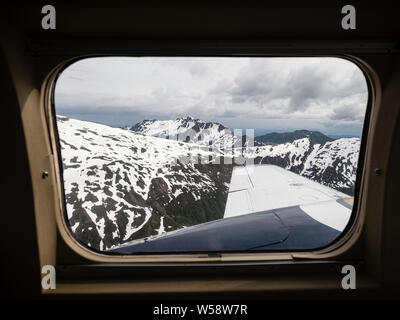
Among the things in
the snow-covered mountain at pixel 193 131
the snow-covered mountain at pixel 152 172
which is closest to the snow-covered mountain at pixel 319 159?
the snow-covered mountain at pixel 152 172

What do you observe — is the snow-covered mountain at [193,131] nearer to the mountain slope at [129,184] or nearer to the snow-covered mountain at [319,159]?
the mountain slope at [129,184]

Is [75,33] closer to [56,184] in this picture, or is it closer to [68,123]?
[68,123]

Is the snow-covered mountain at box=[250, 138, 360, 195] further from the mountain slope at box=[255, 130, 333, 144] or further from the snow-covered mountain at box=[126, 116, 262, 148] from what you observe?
the snow-covered mountain at box=[126, 116, 262, 148]

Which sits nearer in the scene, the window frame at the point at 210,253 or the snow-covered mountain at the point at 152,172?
the window frame at the point at 210,253

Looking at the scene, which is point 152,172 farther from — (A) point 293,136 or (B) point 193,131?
(A) point 293,136

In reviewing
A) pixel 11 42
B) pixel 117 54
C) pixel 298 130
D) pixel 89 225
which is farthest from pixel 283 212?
pixel 11 42

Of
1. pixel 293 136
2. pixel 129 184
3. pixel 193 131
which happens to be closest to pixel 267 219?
pixel 293 136

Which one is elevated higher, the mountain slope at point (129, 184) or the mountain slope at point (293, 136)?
the mountain slope at point (293, 136)

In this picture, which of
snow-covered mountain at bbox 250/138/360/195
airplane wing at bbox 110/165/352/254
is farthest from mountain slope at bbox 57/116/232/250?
snow-covered mountain at bbox 250/138/360/195
